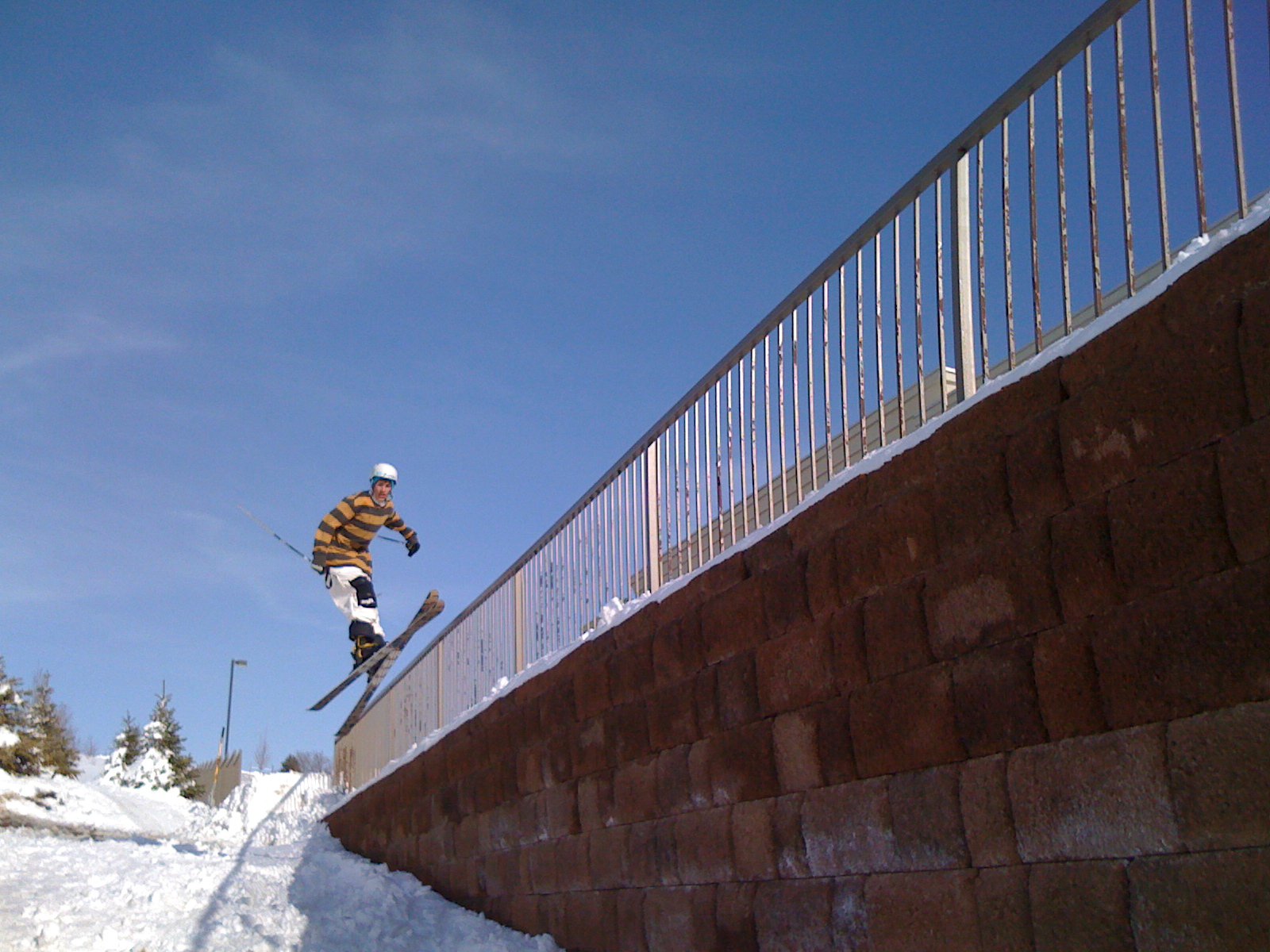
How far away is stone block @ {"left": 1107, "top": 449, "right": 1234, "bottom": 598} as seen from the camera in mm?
3506

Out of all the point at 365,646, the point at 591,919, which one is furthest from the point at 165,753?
the point at 591,919

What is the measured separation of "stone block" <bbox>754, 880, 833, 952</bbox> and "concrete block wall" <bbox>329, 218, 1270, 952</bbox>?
0.01m

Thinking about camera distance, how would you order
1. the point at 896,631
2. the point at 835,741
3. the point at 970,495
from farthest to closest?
1. the point at 835,741
2. the point at 896,631
3. the point at 970,495

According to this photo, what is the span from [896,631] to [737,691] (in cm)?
143

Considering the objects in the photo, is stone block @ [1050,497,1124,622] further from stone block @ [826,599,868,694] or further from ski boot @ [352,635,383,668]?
ski boot @ [352,635,383,668]

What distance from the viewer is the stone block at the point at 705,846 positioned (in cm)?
619

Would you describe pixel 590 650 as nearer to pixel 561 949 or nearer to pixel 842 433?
pixel 561 949

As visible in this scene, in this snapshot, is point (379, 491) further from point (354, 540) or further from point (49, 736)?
point (49, 736)

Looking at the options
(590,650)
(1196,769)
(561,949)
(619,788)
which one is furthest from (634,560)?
(1196,769)

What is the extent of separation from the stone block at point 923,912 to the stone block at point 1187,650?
0.94m

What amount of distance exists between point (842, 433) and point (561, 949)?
4251 millimetres

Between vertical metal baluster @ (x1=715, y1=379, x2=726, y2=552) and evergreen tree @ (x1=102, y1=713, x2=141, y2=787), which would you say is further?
evergreen tree @ (x1=102, y1=713, x2=141, y2=787)

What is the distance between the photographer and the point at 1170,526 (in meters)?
3.64

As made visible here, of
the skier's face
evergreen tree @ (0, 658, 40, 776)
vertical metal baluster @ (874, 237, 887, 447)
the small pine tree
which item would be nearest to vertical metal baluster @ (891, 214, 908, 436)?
vertical metal baluster @ (874, 237, 887, 447)
